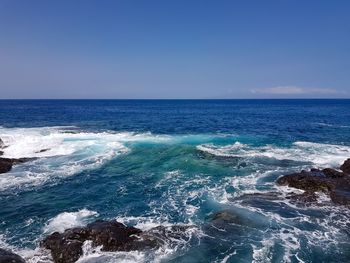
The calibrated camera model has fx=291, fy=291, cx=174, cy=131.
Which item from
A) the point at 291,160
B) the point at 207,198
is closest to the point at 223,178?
the point at 207,198

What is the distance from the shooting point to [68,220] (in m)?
17.6

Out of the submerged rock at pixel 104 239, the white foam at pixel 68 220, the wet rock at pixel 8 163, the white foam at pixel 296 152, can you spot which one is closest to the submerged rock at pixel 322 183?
the white foam at pixel 296 152

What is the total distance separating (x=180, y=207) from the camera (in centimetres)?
1961

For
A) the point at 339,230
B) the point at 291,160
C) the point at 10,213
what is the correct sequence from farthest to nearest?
the point at 291,160 < the point at 10,213 < the point at 339,230

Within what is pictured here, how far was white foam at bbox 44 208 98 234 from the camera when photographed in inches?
654

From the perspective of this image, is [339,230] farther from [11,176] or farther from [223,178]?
[11,176]

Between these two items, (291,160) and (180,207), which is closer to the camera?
(180,207)

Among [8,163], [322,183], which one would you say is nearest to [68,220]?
[8,163]

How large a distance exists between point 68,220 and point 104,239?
4330mm

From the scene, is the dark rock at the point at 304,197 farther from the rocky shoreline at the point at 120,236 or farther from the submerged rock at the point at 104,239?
the submerged rock at the point at 104,239

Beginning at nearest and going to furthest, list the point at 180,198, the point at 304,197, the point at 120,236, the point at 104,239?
the point at 104,239, the point at 120,236, the point at 304,197, the point at 180,198

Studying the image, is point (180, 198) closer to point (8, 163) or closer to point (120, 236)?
point (120, 236)

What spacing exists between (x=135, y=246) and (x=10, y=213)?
31.7 ft

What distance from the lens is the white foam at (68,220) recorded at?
16.6 metres
